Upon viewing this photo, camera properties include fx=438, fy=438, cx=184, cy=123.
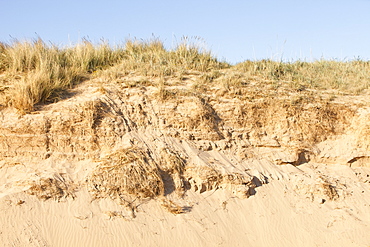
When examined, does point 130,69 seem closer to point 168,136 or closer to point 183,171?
point 168,136

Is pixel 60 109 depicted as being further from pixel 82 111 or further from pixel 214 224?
pixel 214 224

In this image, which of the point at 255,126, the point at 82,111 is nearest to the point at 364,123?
the point at 255,126

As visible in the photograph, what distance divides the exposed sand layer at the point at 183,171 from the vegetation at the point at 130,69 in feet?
1.23

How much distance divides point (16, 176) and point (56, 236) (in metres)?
1.28

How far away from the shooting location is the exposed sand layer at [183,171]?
675cm

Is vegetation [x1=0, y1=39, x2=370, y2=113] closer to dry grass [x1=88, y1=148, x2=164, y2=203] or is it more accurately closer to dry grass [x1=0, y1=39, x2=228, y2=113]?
dry grass [x1=0, y1=39, x2=228, y2=113]

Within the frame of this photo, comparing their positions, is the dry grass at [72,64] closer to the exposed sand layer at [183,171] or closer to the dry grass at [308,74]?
the exposed sand layer at [183,171]

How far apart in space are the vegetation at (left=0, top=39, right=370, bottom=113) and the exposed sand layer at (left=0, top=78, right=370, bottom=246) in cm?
38

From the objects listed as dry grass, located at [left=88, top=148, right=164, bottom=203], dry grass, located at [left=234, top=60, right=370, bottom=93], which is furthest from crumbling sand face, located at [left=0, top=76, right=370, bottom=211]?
dry grass, located at [left=234, top=60, right=370, bottom=93]

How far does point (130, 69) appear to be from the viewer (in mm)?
9125

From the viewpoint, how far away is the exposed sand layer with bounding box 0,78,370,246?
→ 22.2 ft

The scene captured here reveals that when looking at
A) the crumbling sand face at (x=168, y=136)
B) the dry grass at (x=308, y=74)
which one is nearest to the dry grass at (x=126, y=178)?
the crumbling sand face at (x=168, y=136)

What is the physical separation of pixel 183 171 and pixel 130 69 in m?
2.70

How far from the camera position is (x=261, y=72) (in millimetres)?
9672
